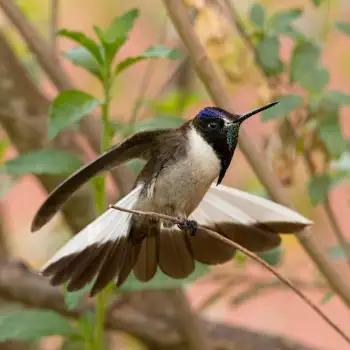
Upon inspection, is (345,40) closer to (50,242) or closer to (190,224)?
(50,242)

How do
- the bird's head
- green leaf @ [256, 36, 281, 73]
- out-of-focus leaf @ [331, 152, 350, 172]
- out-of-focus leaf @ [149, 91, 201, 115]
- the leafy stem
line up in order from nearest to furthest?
1. the bird's head
2. the leafy stem
3. green leaf @ [256, 36, 281, 73]
4. out-of-focus leaf @ [331, 152, 350, 172]
5. out-of-focus leaf @ [149, 91, 201, 115]

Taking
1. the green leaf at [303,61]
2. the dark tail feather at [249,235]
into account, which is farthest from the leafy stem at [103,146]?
the green leaf at [303,61]

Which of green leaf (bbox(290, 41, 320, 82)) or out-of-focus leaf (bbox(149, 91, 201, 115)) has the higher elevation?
green leaf (bbox(290, 41, 320, 82))

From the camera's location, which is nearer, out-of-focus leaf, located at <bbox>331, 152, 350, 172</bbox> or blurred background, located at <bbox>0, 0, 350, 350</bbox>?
blurred background, located at <bbox>0, 0, 350, 350</bbox>

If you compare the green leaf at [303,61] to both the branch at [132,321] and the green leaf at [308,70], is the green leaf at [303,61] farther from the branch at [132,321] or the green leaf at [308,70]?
the branch at [132,321]

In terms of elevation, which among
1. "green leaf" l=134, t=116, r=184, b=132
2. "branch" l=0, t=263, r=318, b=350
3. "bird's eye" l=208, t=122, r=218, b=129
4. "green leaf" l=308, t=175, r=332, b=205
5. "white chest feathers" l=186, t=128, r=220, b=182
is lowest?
"branch" l=0, t=263, r=318, b=350

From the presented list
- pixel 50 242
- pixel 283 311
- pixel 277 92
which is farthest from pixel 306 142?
pixel 283 311

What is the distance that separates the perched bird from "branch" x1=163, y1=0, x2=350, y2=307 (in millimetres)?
35

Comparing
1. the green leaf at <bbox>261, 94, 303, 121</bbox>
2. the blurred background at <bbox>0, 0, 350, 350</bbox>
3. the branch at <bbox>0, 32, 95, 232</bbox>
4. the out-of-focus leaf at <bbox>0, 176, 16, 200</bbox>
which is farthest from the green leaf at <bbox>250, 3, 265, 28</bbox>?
the out-of-focus leaf at <bbox>0, 176, 16, 200</bbox>

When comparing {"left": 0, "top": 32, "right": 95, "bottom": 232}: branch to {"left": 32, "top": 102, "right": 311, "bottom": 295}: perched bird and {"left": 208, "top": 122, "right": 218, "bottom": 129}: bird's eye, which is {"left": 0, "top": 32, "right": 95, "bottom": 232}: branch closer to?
{"left": 32, "top": 102, "right": 311, "bottom": 295}: perched bird

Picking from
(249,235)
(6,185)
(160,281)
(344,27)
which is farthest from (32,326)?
(344,27)

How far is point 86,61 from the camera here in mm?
671

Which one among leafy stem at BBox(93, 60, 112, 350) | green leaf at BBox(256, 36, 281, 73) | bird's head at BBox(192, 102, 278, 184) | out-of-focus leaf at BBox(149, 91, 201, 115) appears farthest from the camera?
out-of-focus leaf at BBox(149, 91, 201, 115)

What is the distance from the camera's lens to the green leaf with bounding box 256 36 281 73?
752 millimetres
